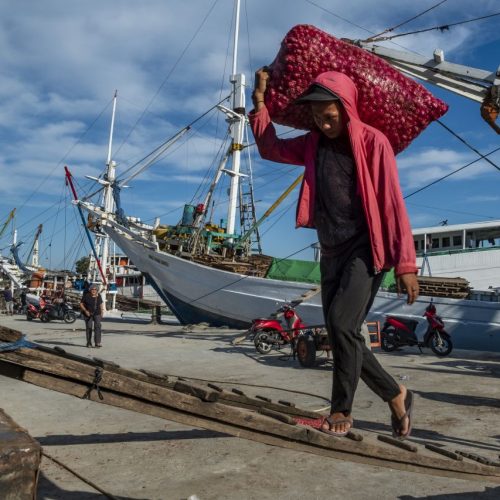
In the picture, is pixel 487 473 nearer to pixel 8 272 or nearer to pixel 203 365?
pixel 203 365

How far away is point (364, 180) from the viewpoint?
2.54m

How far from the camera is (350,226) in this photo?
2.61 metres

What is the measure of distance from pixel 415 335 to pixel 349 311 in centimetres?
1095

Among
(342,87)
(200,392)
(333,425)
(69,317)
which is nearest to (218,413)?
(200,392)

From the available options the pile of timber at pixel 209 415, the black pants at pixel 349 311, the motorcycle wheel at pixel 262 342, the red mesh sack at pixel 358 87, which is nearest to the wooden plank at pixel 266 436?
the pile of timber at pixel 209 415

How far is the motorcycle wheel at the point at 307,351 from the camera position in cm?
965

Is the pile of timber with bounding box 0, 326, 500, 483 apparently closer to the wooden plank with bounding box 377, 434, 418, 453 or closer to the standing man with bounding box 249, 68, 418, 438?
the wooden plank with bounding box 377, 434, 418, 453

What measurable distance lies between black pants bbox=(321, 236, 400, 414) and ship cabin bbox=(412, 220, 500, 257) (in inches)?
854

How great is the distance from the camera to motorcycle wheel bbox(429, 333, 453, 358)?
12.0 metres

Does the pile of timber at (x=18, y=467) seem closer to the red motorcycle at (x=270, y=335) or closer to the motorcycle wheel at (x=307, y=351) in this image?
the motorcycle wheel at (x=307, y=351)

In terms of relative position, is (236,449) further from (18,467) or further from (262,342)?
(262,342)

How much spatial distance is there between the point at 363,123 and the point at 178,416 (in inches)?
69.3

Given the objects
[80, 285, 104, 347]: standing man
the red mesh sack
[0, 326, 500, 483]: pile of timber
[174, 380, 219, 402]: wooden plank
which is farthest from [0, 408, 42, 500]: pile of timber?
[80, 285, 104, 347]: standing man

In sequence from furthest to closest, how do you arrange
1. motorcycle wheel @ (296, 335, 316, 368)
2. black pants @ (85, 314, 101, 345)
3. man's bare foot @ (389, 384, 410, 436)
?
1. black pants @ (85, 314, 101, 345)
2. motorcycle wheel @ (296, 335, 316, 368)
3. man's bare foot @ (389, 384, 410, 436)
